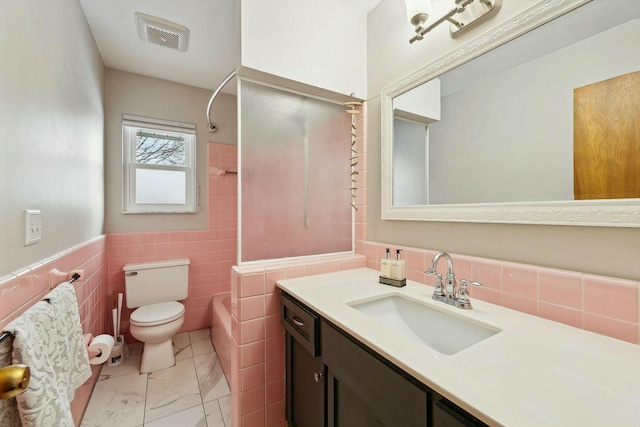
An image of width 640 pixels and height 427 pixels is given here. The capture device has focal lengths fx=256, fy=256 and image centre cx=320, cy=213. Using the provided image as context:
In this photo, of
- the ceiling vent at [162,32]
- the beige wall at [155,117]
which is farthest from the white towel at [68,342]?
the ceiling vent at [162,32]

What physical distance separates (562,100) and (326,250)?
1218mm

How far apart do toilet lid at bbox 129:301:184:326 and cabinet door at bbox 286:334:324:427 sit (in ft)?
4.24

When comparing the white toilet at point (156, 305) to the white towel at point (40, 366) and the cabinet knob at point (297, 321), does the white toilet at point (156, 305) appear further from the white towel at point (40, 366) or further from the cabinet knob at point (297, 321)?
the cabinet knob at point (297, 321)

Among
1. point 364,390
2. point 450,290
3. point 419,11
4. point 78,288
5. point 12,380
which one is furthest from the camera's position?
point 78,288

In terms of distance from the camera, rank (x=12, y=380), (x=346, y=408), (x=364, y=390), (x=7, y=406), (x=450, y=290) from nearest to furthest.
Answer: (x=12, y=380)
(x=7, y=406)
(x=364, y=390)
(x=346, y=408)
(x=450, y=290)

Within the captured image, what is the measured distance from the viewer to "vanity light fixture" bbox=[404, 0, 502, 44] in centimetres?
98

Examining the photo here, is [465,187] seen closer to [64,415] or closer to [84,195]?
[64,415]

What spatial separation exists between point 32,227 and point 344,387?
49.1 inches

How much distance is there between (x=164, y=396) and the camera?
1723 millimetres

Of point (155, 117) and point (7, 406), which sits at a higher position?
point (155, 117)

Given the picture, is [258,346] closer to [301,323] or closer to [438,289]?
[301,323]

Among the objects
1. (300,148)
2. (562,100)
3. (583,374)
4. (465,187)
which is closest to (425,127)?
(465,187)

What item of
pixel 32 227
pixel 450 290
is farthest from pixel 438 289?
pixel 32 227

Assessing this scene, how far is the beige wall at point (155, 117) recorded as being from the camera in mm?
2287
